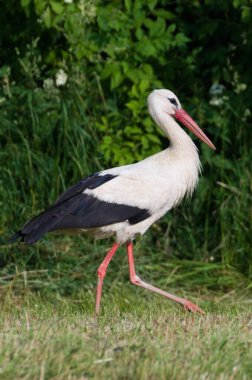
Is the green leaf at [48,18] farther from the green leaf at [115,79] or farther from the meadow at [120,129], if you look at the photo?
the green leaf at [115,79]

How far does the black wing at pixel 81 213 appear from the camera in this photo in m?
5.72

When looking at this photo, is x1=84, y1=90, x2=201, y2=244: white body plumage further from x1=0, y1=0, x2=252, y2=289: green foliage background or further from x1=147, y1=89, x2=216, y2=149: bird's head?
x1=0, y1=0, x2=252, y2=289: green foliage background

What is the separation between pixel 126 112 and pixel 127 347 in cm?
439

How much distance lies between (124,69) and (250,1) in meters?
1.09

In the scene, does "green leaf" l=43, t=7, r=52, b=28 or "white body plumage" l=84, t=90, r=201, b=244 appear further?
"green leaf" l=43, t=7, r=52, b=28

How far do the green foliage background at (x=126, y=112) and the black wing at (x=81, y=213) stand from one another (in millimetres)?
1237

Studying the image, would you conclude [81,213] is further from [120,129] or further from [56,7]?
[56,7]

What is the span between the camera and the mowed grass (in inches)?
139

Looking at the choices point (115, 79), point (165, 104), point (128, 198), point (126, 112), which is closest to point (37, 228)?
point (128, 198)

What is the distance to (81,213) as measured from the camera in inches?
232

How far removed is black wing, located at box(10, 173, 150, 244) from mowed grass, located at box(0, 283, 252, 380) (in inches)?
30.3

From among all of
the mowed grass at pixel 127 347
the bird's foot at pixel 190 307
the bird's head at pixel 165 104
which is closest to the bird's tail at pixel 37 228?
the mowed grass at pixel 127 347

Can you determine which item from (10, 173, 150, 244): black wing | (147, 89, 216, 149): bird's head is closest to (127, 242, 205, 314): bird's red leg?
(10, 173, 150, 244): black wing

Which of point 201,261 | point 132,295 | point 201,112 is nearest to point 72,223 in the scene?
point 132,295
